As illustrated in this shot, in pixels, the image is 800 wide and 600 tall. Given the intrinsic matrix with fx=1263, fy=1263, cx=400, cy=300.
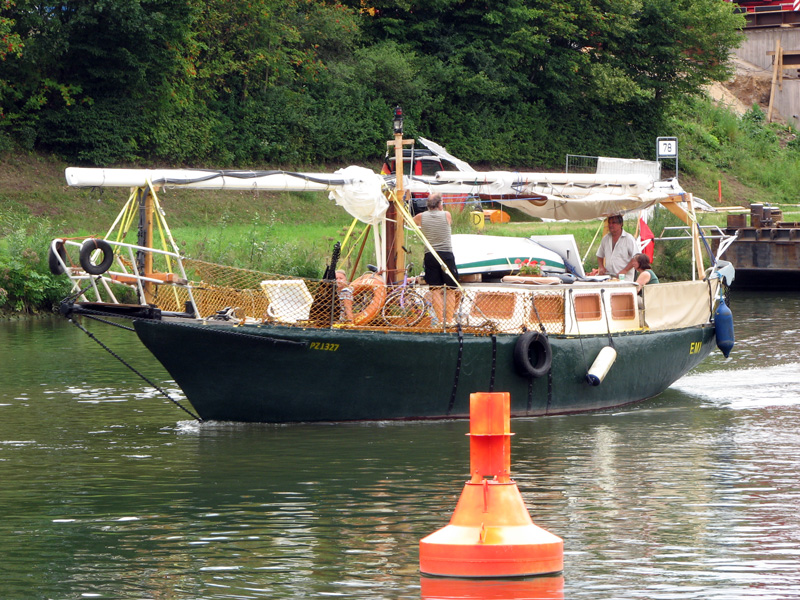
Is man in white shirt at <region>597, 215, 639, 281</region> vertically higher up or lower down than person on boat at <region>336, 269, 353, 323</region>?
higher up

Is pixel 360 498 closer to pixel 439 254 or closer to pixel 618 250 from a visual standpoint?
pixel 439 254

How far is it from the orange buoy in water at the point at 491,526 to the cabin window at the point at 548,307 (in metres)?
8.52

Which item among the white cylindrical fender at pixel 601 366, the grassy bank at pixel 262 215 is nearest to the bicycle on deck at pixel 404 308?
the white cylindrical fender at pixel 601 366

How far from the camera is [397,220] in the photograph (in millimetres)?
17594

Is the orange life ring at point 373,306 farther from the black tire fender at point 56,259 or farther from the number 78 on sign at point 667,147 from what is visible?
the number 78 on sign at point 667,147

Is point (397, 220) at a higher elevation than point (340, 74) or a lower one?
lower

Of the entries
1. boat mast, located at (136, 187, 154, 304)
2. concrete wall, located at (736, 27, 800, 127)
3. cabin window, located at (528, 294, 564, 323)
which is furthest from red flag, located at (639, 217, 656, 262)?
concrete wall, located at (736, 27, 800, 127)

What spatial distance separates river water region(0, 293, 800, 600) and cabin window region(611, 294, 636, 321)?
4.67 feet

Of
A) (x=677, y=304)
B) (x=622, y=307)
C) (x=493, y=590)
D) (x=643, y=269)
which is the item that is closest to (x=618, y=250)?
(x=643, y=269)

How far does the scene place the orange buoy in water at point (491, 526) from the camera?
8.73m

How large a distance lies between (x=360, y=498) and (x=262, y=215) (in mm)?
31339

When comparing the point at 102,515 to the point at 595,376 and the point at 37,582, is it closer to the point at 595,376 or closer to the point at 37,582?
the point at 37,582

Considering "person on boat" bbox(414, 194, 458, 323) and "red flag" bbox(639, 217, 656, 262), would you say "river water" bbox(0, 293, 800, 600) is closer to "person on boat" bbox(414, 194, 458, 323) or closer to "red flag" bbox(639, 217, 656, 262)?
"person on boat" bbox(414, 194, 458, 323)

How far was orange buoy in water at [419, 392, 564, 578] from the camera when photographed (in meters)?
8.73
